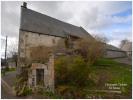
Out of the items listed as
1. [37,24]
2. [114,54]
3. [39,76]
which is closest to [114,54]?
[114,54]

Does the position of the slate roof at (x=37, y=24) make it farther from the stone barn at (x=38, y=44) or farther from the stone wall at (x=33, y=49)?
the stone wall at (x=33, y=49)

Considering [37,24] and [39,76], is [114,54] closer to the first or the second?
[37,24]

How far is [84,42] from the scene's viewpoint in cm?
2494

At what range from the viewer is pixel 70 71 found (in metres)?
16.6

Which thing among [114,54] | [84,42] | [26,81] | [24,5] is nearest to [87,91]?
[26,81]

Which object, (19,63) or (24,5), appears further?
(24,5)

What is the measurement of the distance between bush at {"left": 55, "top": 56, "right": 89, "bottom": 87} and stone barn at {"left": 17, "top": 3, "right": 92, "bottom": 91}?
78 cm

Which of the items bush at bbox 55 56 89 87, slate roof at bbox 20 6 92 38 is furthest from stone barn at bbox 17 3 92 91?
bush at bbox 55 56 89 87

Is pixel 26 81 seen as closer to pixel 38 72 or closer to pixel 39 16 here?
pixel 38 72

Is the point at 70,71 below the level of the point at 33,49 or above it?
below

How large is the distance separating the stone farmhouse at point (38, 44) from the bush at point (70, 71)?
0.78m

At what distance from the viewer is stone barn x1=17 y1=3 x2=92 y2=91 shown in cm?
1805

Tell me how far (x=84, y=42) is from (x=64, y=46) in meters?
4.51

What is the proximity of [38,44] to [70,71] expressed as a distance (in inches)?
415
